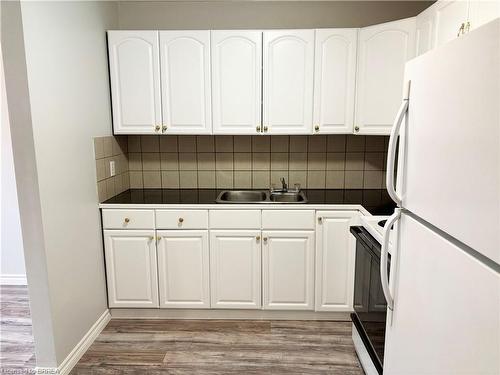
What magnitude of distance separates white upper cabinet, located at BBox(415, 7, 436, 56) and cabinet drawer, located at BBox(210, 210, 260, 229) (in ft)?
4.89

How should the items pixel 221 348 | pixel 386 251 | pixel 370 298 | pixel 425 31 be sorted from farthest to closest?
pixel 221 348, pixel 425 31, pixel 370 298, pixel 386 251

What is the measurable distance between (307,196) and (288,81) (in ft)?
2.84

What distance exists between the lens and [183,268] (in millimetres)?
2572

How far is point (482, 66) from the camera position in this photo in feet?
2.41

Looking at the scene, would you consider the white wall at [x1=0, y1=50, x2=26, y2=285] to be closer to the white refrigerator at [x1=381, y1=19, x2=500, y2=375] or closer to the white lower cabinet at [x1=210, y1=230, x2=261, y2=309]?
the white lower cabinet at [x1=210, y1=230, x2=261, y2=309]

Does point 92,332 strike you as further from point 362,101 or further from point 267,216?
point 362,101

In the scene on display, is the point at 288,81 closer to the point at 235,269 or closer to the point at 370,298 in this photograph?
the point at 235,269

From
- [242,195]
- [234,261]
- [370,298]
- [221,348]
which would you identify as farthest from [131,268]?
[370,298]

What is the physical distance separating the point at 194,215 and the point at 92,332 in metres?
1.02

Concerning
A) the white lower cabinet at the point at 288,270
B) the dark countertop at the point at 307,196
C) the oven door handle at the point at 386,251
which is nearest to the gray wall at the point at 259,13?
the dark countertop at the point at 307,196

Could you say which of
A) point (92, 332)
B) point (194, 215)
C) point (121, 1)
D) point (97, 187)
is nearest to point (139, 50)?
point (121, 1)

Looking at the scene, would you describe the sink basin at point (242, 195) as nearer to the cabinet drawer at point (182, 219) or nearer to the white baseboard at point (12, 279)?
the cabinet drawer at point (182, 219)

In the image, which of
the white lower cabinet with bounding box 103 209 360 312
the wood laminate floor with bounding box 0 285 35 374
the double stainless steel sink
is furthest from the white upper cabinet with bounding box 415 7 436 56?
the wood laminate floor with bounding box 0 285 35 374

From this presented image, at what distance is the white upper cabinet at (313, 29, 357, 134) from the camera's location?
98.7 inches
